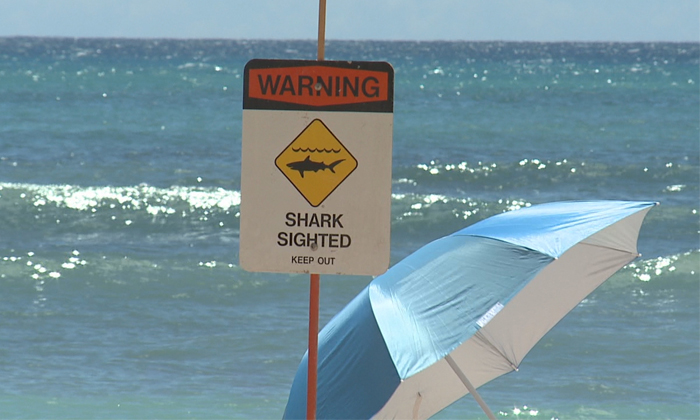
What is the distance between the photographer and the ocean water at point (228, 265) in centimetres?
668

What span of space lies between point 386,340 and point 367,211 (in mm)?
1365

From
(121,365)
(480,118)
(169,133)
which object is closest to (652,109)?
(480,118)

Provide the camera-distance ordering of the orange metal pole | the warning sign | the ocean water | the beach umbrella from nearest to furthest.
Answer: the warning sign < the orange metal pole < the beach umbrella < the ocean water

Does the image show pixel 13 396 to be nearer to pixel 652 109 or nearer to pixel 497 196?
pixel 497 196

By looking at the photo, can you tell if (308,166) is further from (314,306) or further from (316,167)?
A: (314,306)

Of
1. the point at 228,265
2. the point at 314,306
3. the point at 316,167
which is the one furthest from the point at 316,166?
the point at 228,265

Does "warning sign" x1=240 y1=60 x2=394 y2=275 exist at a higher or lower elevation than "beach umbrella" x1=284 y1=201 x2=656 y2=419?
higher

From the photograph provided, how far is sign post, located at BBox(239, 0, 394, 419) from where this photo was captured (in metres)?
2.47

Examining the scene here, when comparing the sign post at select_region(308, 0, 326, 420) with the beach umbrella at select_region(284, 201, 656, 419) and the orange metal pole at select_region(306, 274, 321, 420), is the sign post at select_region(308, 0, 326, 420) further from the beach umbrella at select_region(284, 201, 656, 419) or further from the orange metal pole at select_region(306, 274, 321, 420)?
the beach umbrella at select_region(284, 201, 656, 419)

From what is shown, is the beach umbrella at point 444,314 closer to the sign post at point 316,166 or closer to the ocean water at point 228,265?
the sign post at point 316,166

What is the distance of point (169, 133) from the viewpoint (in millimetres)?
22188

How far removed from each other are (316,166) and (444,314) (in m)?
1.48

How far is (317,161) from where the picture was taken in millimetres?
2488

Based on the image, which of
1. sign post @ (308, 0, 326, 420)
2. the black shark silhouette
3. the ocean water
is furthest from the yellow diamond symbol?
the ocean water
